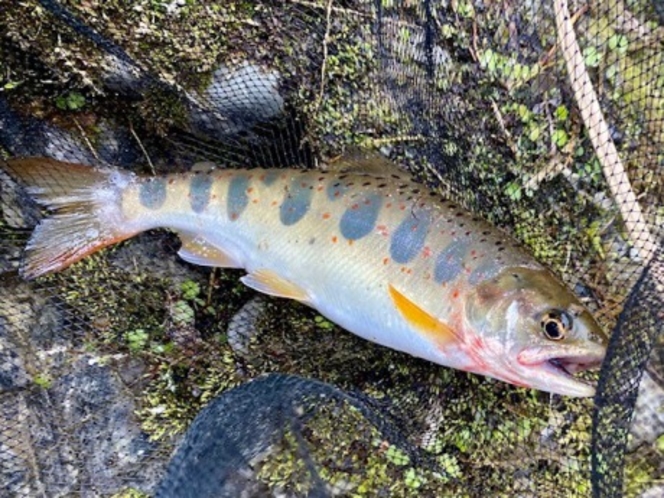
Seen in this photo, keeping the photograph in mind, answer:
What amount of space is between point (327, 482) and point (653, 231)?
1.57 m

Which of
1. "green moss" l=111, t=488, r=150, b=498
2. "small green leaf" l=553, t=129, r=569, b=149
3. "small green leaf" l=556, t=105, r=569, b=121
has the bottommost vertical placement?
"green moss" l=111, t=488, r=150, b=498

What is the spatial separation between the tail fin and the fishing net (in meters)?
0.22

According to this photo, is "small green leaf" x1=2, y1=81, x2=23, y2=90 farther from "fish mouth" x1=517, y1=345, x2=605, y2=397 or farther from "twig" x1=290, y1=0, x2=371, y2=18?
"fish mouth" x1=517, y1=345, x2=605, y2=397

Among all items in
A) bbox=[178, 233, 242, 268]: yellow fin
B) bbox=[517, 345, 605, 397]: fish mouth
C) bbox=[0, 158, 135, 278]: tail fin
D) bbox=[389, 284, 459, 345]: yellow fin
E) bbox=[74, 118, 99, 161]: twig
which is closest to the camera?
bbox=[517, 345, 605, 397]: fish mouth

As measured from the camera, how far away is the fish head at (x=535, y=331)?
6.91 feet

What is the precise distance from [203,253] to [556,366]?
1332mm

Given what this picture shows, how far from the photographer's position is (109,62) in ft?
9.05

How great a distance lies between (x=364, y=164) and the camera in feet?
8.30

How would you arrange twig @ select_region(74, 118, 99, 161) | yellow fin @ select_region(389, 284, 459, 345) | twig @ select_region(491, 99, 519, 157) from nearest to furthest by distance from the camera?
1. yellow fin @ select_region(389, 284, 459, 345)
2. twig @ select_region(491, 99, 519, 157)
3. twig @ select_region(74, 118, 99, 161)

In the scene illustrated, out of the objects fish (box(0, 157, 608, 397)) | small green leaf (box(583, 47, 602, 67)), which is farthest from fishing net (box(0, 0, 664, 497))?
fish (box(0, 157, 608, 397))

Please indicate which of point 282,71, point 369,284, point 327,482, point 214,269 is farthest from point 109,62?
point 327,482

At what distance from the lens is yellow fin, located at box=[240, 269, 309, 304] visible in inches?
98.7

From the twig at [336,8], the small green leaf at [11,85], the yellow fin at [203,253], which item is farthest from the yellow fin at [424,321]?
the small green leaf at [11,85]

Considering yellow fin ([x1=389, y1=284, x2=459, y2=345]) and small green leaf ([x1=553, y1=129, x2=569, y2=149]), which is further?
small green leaf ([x1=553, y1=129, x2=569, y2=149])
